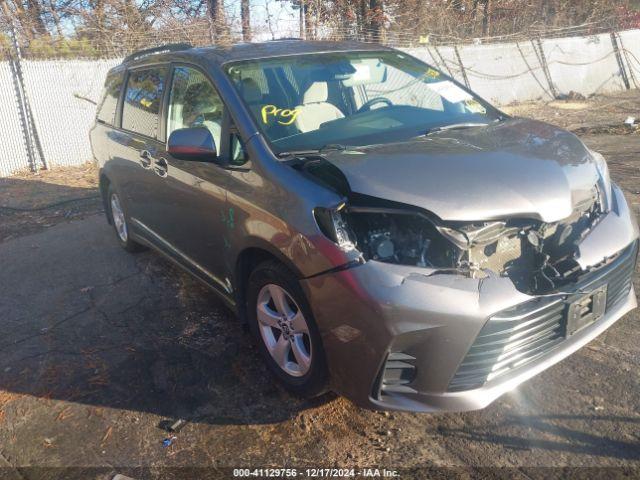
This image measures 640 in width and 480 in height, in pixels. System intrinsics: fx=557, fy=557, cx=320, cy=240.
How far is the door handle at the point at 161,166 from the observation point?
393 cm

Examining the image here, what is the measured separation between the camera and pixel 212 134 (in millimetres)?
3387

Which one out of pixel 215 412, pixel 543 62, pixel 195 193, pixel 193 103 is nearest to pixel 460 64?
pixel 543 62

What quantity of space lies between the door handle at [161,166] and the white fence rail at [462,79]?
4211 mm

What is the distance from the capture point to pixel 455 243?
2.44 metres

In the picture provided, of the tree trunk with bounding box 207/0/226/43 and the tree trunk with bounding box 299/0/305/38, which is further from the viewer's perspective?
the tree trunk with bounding box 299/0/305/38

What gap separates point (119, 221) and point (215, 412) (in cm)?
321

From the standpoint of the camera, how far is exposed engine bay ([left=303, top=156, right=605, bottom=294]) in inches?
96.6

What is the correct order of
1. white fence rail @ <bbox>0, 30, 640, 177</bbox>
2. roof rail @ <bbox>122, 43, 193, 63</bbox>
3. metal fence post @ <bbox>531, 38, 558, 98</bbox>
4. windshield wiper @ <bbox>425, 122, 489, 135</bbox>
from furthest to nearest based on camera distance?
metal fence post @ <bbox>531, 38, 558, 98</bbox> < white fence rail @ <bbox>0, 30, 640, 177</bbox> < roof rail @ <bbox>122, 43, 193, 63</bbox> < windshield wiper @ <bbox>425, 122, 489, 135</bbox>

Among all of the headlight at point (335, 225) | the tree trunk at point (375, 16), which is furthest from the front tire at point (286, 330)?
the tree trunk at point (375, 16)

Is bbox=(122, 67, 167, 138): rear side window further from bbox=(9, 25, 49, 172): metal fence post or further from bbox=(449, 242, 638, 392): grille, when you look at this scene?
bbox=(9, 25, 49, 172): metal fence post

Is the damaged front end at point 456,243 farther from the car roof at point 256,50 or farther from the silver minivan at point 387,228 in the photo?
the car roof at point 256,50

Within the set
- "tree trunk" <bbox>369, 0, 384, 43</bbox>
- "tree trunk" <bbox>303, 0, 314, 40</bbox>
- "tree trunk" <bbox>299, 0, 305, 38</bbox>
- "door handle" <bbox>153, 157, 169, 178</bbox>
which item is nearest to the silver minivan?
"door handle" <bbox>153, 157, 169, 178</bbox>

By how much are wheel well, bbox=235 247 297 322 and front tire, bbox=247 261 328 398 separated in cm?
6

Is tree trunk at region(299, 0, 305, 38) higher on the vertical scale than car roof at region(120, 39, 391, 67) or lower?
higher
